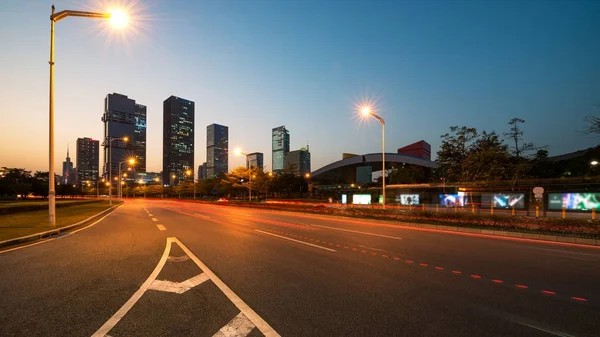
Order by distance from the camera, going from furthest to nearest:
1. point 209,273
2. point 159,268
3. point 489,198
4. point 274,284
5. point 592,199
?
point 489,198 < point 592,199 < point 159,268 < point 209,273 < point 274,284

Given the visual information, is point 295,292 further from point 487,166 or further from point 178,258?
point 487,166

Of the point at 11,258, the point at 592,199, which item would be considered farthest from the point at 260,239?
the point at 592,199

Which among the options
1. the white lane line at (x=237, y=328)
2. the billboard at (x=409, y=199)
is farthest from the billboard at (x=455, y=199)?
the white lane line at (x=237, y=328)

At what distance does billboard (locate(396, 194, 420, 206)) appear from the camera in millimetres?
37344

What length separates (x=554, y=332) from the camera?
384 cm

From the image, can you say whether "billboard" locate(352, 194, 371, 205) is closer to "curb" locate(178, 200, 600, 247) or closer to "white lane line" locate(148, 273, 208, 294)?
"curb" locate(178, 200, 600, 247)

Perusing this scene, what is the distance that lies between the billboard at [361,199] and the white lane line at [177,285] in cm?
3506

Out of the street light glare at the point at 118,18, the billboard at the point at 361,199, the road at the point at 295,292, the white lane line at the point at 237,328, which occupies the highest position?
the street light glare at the point at 118,18

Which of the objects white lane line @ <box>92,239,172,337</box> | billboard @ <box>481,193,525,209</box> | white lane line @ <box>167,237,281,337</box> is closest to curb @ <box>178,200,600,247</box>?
white lane line @ <box>167,237,281,337</box>

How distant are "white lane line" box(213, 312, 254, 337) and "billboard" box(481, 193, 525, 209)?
28765 mm

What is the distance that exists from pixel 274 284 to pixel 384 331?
2.50m

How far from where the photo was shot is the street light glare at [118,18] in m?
12.6

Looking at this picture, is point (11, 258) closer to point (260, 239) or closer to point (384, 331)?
point (260, 239)

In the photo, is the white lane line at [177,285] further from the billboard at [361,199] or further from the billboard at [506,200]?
the billboard at [361,199]
